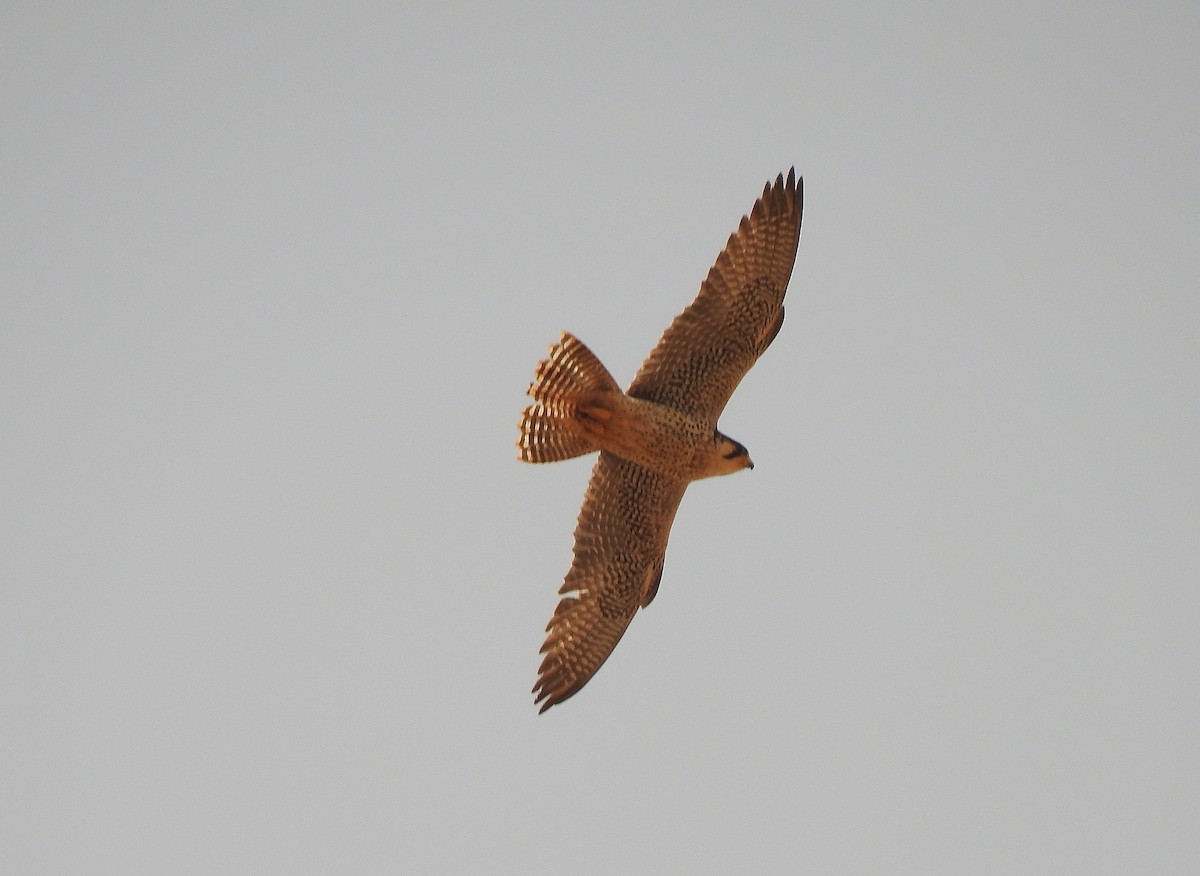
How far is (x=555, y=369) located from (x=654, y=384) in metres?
0.81

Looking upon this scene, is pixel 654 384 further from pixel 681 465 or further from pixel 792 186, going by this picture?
pixel 792 186

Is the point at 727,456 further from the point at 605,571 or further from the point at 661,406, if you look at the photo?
the point at 605,571

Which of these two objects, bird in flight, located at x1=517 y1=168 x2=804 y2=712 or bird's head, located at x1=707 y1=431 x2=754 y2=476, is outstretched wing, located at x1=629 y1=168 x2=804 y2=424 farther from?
bird's head, located at x1=707 y1=431 x2=754 y2=476

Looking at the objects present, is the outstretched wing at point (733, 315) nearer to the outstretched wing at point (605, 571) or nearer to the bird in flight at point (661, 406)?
the bird in flight at point (661, 406)

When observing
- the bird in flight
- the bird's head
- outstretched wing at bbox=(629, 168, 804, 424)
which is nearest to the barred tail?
the bird in flight

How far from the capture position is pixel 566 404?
10.5 metres

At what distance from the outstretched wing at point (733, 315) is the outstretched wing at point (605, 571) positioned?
773 millimetres

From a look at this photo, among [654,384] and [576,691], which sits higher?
[654,384]

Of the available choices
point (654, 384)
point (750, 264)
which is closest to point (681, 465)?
point (654, 384)

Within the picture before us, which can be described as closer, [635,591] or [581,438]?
[581,438]

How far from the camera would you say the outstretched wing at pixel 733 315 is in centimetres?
1063

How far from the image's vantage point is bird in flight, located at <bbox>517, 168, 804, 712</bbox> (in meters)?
10.5

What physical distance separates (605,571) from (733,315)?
219cm

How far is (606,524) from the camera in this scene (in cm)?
1119
